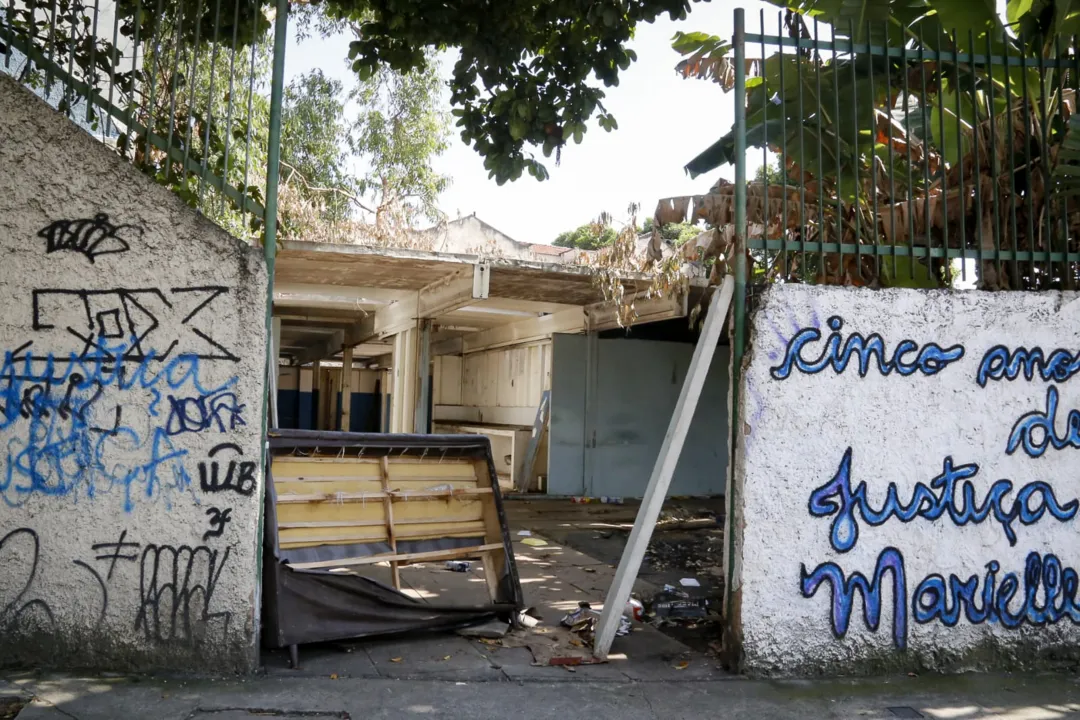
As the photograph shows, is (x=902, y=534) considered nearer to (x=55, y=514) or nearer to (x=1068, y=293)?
(x=1068, y=293)

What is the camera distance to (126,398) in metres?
4.64

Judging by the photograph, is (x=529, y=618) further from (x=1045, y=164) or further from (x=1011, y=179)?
(x=1045, y=164)

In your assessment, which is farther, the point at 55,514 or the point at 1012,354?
the point at 1012,354

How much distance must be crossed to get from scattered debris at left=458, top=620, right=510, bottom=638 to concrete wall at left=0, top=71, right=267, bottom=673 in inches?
58.3

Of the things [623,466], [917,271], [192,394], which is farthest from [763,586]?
[623,466]

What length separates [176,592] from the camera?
4.65m

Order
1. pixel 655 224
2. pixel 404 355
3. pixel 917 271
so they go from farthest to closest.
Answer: pixel 404 355, pixel 655 224, pixel 917 271

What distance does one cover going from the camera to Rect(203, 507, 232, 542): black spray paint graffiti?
4688 millimetres

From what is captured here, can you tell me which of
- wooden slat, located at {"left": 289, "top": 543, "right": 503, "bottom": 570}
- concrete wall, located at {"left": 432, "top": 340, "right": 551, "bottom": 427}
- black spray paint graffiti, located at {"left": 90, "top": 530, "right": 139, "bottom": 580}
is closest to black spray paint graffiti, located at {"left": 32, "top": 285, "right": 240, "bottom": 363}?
black spray paint graffiti, located at {"left": 90, "top": 530, "right": 139, "bottom": 580}

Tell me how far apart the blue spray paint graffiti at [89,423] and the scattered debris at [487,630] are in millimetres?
2070

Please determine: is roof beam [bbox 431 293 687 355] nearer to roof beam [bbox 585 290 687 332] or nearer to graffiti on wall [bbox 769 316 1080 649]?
roof beam [bbox 585 290 687 332]

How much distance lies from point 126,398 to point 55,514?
686 millimetres

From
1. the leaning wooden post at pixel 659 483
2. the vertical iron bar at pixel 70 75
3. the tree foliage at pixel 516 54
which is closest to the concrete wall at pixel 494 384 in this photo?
the tree foliage at pixel 516 54

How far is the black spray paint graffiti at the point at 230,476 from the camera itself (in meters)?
4.70
